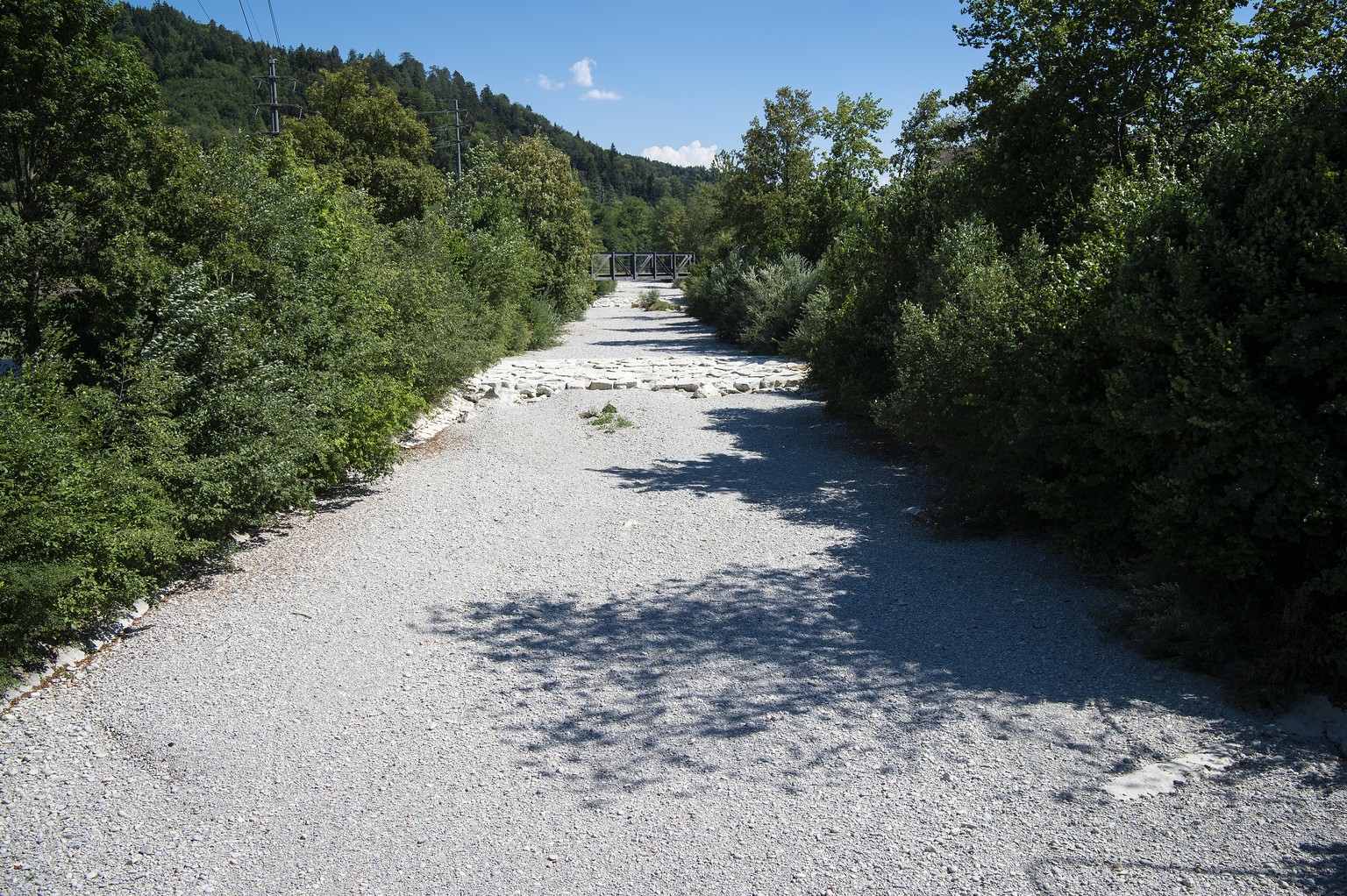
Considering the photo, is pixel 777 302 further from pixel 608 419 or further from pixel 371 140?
pixel 371 140

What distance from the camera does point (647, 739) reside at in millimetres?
4184

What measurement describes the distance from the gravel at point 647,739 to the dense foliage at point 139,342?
700 mm

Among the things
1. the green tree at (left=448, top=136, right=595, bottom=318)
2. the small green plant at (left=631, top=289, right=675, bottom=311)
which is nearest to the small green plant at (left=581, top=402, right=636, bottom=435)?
the green tree at (left=448, top=136, right=595, bottom=318)

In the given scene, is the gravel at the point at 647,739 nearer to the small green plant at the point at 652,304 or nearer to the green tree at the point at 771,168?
the green tree at the point at 771,168

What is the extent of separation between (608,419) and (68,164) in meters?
7.55

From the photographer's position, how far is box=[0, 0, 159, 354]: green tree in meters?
5.92

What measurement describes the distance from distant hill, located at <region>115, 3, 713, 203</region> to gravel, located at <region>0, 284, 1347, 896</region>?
4.77 metres

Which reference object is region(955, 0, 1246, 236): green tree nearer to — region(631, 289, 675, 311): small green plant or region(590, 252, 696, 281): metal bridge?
region(631, 289, 675, 311): small green plant

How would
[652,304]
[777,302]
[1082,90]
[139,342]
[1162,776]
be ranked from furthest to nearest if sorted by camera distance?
[652,304] < [777,302] < [1082,90] < [139,342] < [1162,776]

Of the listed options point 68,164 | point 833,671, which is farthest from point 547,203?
point 833,671

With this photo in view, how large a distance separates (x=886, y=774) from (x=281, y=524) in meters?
6.09

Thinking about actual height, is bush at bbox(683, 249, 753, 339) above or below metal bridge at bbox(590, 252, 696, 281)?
below

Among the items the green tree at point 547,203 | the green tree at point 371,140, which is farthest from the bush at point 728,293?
the green tree at point 371,140

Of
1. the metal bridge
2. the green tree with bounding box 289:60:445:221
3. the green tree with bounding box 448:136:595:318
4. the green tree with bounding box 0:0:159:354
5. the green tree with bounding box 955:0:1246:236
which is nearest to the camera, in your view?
the green tree with bounding box 0:0:159:354
